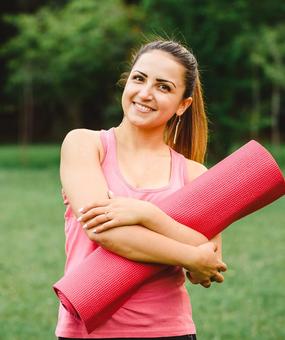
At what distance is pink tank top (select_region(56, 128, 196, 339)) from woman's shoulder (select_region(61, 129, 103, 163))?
0.03 metres

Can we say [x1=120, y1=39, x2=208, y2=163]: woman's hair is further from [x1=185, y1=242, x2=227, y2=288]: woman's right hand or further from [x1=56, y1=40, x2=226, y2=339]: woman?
[x1=185, y1=242, x2=227, y2=288]: woman's right hand

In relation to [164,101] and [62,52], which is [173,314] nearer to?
[164,101]

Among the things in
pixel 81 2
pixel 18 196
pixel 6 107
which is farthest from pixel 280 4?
pixel 6 107

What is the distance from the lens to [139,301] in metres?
2.46

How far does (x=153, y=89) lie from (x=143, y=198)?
36cm

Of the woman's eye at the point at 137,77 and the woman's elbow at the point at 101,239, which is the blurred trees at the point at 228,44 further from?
the woman's elbow at the point at 101,239

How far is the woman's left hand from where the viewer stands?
7.82 ft

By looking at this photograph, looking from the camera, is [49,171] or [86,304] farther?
[49,171]

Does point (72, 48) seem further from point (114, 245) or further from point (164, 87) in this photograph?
point (114, 245)

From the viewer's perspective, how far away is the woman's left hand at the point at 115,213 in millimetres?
2385

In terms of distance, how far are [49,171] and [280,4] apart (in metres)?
7.73

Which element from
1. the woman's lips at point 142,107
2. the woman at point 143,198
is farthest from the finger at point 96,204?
the woman's lips at point 142,107

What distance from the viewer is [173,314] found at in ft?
8.21

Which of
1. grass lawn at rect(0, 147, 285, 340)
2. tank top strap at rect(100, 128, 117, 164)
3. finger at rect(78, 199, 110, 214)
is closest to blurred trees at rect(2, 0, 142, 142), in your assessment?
grass lawn at rect(0, 147, 285, 340)
